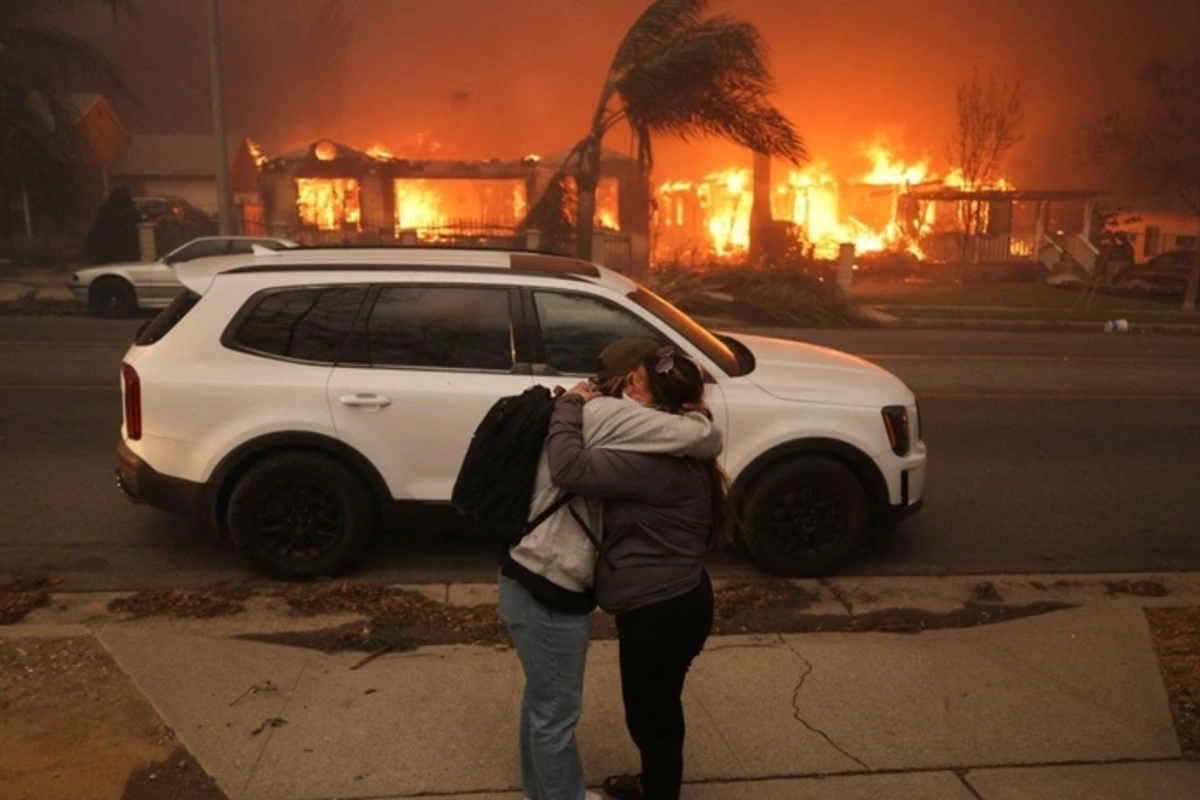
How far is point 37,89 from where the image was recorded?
26094 millimetres

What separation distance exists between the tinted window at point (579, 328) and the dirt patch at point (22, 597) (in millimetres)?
2747

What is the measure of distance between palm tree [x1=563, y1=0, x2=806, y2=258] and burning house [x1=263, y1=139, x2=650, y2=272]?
6820 mm

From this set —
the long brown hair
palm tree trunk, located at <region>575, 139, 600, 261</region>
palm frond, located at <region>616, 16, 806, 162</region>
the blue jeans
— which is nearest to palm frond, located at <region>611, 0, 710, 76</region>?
palm frond, located at <region>616, 16, 806, 162</region>

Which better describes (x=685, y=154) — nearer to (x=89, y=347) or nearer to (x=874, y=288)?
(x=874, y=288)

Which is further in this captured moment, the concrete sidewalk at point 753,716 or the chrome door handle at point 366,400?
the chrome door handle at point 366,400


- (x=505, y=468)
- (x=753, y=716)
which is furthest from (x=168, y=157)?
(x=505, y=468)

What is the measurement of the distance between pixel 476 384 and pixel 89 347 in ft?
31.4

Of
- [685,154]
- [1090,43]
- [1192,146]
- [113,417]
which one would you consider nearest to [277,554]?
[113,417]

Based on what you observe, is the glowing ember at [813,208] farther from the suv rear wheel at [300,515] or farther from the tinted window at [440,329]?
the suv rear wheel at [300,515]

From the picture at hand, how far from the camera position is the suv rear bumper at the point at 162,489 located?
5.89 metres

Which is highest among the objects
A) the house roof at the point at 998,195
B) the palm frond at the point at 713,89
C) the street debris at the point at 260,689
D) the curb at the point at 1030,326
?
the palm frond at the point at 713,89

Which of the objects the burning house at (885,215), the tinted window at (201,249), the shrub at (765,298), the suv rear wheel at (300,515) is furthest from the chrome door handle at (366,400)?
the burning house at (885,215)

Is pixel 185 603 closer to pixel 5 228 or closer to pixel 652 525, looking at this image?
pixel 652 525

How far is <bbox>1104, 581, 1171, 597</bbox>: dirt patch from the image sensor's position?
601cm
